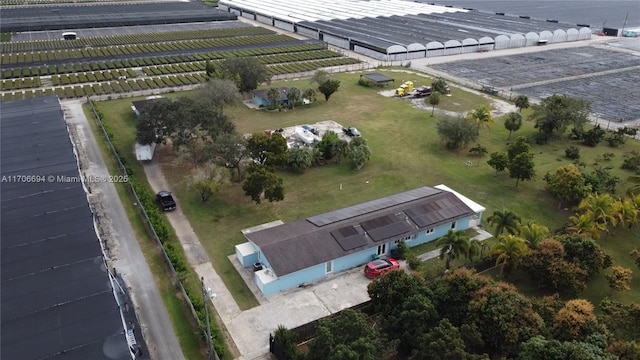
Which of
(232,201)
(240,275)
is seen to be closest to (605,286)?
(240,275)

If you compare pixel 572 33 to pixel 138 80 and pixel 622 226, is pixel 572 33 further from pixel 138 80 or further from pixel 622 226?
pixel 138 80

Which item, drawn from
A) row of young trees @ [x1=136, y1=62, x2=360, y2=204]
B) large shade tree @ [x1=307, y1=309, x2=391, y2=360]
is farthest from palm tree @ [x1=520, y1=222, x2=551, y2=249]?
row of young trees @ [x1=136, y1=62, x2=360, y2=204]

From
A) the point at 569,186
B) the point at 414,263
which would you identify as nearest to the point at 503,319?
the point at 414,263

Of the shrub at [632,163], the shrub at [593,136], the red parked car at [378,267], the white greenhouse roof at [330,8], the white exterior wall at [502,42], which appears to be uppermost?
the white greenhouse roof at [330,8]

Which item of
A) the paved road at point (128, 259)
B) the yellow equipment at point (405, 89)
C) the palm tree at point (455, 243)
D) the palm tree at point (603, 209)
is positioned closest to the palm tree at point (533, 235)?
the palm tree at point (455, 243)

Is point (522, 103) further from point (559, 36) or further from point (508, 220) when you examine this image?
point (559, 36)

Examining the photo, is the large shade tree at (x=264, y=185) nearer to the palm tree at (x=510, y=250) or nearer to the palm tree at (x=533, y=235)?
the palm tree at (x=510, y=250)

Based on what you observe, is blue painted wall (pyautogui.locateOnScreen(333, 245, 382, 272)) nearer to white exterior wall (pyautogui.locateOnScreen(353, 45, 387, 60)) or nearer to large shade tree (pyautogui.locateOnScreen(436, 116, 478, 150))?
large shade tree (pyautogui.locateOnScreen(436, 116, 478, 150))
